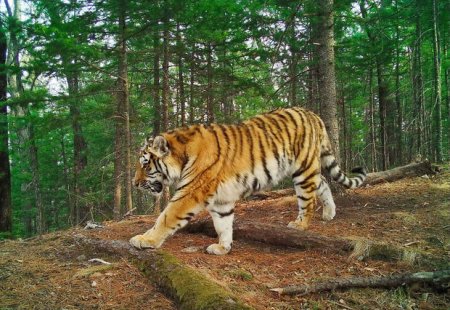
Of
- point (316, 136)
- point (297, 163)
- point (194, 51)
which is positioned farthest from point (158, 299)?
point (194, 51)

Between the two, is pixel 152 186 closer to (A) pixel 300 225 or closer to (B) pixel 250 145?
(B) pixel 250 145

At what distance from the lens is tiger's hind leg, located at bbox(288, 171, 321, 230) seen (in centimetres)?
620

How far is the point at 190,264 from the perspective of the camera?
14.3 ft

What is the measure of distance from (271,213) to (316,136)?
6.75 ft

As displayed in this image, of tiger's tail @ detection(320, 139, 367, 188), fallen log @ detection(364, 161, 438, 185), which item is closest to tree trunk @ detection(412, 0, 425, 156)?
fallen log @ detection(364, 161, 438, 185)

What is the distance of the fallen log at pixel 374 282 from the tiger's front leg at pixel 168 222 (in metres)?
1.74

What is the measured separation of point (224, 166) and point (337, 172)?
8.01 ft

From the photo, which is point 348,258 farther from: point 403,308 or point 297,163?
point 297,163

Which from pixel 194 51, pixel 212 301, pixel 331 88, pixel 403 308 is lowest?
pixel 403 308

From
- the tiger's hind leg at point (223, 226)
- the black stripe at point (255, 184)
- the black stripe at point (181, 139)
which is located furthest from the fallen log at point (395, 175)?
the black stripe at point (181, 139)

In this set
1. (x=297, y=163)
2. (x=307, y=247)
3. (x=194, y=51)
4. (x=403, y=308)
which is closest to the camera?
(x=403, y=308)

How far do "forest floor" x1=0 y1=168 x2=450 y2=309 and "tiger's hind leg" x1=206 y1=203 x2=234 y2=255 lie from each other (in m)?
0.16

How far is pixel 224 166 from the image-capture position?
17.8ft

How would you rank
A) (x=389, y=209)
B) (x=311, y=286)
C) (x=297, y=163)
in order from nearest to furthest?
(x=311, y=286), (x=297, y=163), (x=389, y=209)
